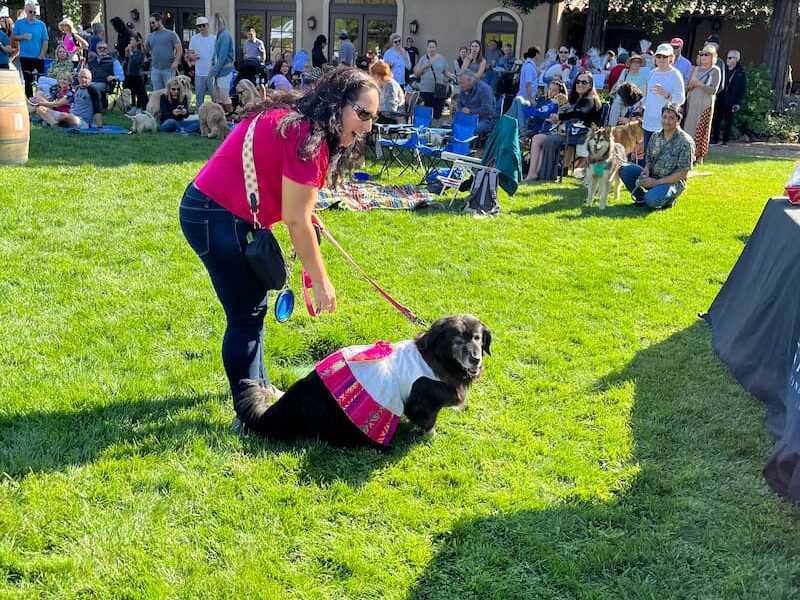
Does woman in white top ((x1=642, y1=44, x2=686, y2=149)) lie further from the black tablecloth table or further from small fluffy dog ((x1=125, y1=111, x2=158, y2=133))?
small fluffy dog ((x1=125, y1=111, x2=158, y2=133))

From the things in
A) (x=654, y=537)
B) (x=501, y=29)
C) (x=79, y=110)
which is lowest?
(x=654, y=537)

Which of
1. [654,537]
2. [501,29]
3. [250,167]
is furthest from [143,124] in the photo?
[501,29]

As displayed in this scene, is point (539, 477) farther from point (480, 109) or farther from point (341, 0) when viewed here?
point (341, 0)

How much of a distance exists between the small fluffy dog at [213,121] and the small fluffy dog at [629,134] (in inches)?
252

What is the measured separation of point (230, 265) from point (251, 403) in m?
0.68

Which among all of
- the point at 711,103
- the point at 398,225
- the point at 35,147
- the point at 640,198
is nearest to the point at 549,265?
the point at 398,225

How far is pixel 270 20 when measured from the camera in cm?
2577

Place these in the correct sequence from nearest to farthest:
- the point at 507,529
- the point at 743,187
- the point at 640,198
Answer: the point at 507,529
the point at 640,198
the point at 743,187

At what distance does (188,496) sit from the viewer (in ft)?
9.21

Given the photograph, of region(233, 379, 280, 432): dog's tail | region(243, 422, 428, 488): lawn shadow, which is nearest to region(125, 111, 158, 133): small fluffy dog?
region(233, 379, 280, 432): dog's tail

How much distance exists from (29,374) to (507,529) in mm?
2618

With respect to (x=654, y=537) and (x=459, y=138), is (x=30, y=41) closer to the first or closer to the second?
(x=459, y=138)

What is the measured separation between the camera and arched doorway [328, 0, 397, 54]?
80.8ft

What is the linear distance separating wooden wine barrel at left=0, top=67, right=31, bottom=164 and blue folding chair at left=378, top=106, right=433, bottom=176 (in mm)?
4559
